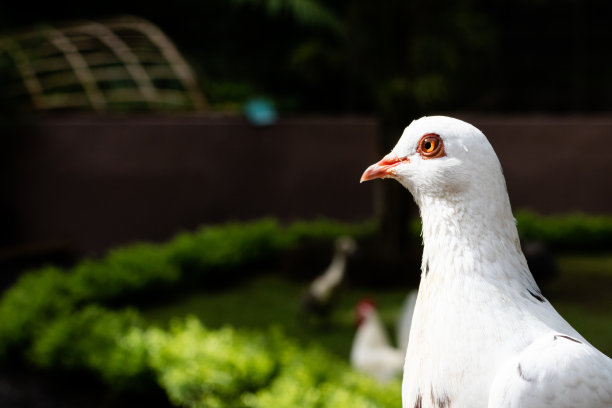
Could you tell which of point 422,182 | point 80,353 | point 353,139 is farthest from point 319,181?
point 422,182

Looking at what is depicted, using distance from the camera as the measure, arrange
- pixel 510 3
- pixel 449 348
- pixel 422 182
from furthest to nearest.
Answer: pixel 510 3
pixel 422 182
pixel 449 348

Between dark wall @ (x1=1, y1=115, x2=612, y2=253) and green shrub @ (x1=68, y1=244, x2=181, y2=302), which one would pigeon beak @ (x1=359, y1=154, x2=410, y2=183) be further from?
dark wall @ (x1=1, y1=115, x2=612, y2=253)

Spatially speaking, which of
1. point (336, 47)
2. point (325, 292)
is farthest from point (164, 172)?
point (325, 292)

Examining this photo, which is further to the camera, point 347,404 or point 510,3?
point 510,3

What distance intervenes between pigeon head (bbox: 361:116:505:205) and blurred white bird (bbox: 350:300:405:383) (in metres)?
3.41

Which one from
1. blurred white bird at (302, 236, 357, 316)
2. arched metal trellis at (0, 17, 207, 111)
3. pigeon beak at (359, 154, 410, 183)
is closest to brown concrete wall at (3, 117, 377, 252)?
arched metal trellis at (0, 17, 207, 111)

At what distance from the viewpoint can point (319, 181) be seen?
33.6ft

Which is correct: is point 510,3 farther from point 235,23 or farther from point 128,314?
point 128,314

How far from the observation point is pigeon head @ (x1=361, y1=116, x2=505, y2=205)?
1.59 metres

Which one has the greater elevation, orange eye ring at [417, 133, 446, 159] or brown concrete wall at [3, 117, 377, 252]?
orange eye ring at [417, 133, 446, 159]

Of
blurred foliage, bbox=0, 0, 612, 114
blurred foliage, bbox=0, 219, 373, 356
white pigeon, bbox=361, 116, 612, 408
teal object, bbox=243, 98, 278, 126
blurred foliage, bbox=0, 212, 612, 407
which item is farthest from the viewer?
blurred foliage, bbox=0, 0, 612, 114

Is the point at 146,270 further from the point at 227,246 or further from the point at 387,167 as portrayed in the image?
the point at 387,167

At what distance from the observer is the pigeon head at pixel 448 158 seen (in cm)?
159

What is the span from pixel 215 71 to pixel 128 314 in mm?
8204
